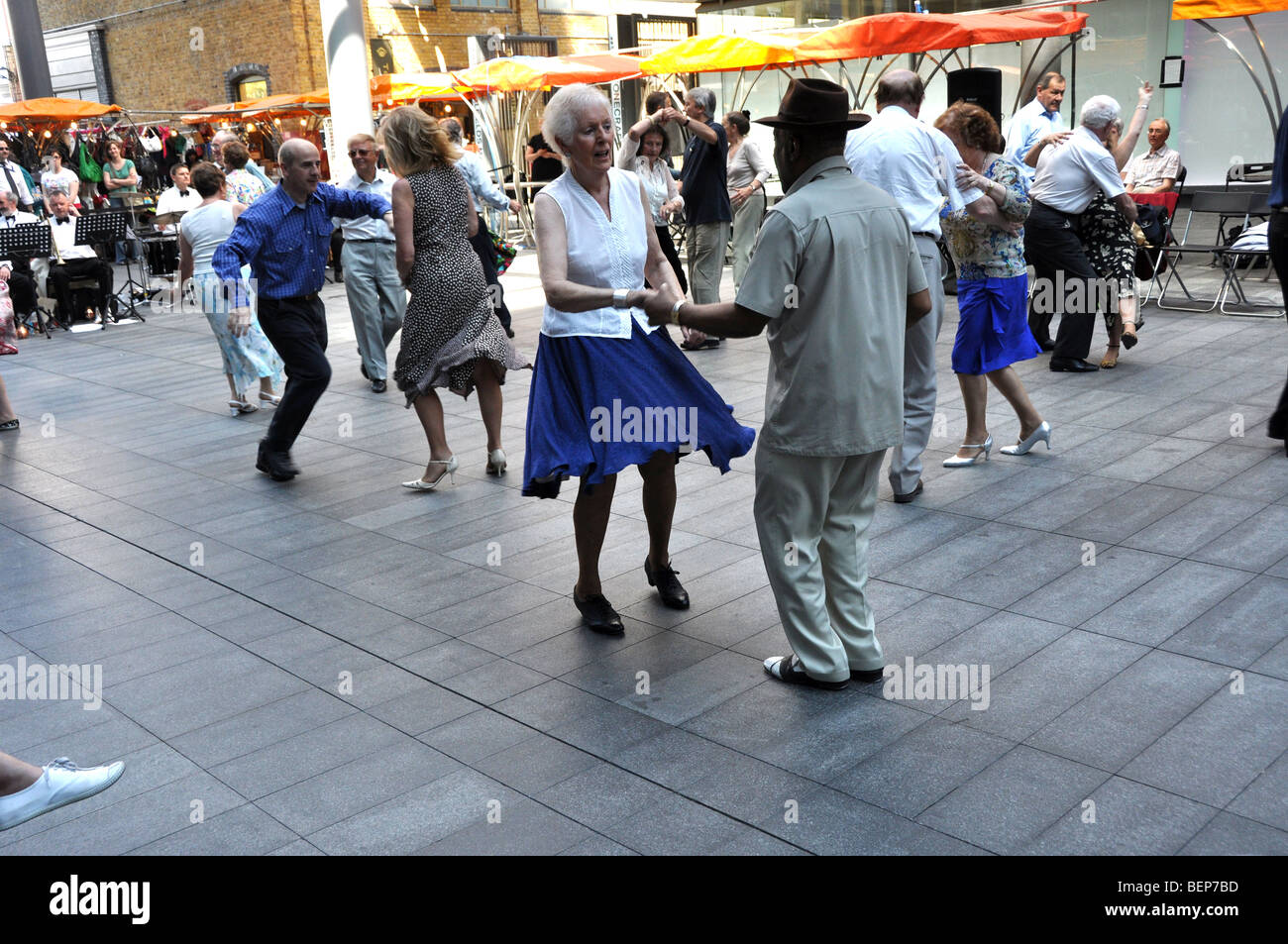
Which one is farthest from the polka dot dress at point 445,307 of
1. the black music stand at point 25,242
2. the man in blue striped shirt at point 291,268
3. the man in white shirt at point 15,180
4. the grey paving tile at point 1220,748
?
the man in white shirt at point 15,180

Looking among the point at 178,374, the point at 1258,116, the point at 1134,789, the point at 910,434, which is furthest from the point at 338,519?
the point at 1258,116

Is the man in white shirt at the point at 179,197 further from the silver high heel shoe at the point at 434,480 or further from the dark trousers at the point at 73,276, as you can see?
the silver high heel shoe at the point at 434,480

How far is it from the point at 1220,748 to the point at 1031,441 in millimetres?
3269

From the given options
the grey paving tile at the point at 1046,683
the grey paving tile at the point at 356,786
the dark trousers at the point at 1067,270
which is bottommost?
the grey paving tile at the point at 1046,683

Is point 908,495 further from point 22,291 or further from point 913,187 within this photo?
point 22,291

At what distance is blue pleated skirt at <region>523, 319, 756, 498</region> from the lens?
433 cm

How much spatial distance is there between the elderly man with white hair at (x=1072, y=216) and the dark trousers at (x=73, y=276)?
10.8 metres

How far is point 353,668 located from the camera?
445cm

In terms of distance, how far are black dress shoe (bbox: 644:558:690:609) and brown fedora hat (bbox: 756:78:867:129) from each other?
6.06 ft

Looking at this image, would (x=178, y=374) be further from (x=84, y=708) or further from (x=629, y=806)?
(x=629, y=806)

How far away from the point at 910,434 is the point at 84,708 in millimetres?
3728

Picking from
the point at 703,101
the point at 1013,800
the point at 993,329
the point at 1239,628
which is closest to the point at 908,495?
the point at 993,329

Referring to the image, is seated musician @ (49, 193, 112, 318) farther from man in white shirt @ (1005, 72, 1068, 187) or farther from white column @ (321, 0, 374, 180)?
man in white shirt @ (1005, 72, 1068, 187)

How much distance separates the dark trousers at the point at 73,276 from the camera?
14289 mm
